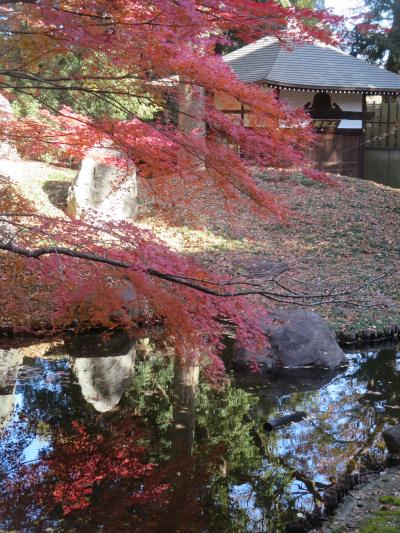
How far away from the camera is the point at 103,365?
24.6 feet

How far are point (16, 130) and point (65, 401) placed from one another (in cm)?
286

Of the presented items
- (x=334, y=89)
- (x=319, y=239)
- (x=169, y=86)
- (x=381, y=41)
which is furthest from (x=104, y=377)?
(x=381, y=41)

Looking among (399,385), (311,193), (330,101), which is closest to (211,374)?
(399,385)

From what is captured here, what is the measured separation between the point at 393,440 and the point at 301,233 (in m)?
8.06

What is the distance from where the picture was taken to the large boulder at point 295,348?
297 inches

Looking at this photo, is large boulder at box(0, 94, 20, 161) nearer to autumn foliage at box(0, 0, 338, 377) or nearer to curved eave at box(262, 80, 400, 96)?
curved eave at box(262, 80, 400, 96)

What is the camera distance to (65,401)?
20.9 ft

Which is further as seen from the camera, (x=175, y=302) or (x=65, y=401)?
(x=65, y=401)

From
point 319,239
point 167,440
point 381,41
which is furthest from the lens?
point 381,41

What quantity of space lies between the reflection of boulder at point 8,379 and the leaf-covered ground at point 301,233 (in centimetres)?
340

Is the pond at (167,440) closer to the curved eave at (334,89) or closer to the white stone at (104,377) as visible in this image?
the white stone at (104,377)

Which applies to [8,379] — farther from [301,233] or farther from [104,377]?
[301,233]

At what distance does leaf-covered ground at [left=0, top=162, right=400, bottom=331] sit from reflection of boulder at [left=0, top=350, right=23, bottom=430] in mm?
3404

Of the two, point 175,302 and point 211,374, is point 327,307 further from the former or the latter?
point 175,302
